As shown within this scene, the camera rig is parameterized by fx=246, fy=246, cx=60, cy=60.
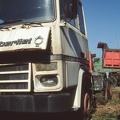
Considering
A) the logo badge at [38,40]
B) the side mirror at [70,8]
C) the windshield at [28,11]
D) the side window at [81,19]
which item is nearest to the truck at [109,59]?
the side window at [81,19]

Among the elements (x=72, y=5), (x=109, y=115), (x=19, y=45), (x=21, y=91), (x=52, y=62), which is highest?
(x=72, y=5)

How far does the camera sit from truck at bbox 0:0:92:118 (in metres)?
4.04

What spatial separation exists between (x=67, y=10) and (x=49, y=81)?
1.46m

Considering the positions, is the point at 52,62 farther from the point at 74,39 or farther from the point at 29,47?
the point at 74,39

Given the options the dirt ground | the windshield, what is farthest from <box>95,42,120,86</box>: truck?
the windshield

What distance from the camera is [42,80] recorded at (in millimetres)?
4168

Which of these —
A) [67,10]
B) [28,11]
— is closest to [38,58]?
[28,11]

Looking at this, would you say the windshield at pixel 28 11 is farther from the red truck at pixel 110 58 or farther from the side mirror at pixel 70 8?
the red truck at pixel 110 58

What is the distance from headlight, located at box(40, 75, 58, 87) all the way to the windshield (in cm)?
106

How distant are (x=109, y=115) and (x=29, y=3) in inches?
138

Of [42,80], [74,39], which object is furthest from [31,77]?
[74,39]

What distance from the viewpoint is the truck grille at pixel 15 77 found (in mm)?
4188

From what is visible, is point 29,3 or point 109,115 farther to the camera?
point 109,115

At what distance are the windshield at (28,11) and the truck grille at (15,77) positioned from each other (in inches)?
36.2
